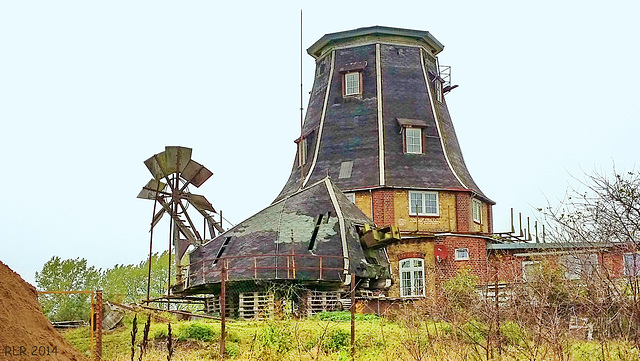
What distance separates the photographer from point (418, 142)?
33.8m

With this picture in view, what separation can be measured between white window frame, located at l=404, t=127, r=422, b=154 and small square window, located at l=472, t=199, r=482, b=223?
311 centimetres

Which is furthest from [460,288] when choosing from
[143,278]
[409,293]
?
[143,278]

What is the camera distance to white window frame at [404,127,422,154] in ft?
110

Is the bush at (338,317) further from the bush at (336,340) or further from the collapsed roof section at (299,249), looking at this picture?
the bush at (336,340)

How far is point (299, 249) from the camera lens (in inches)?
941

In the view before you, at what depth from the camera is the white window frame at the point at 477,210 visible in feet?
109

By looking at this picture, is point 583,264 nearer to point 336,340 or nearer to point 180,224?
point 336,340

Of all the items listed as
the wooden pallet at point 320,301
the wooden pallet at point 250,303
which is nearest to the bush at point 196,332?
the wooden pallet at point 250,303

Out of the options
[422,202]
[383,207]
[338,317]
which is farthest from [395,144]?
[338,317]

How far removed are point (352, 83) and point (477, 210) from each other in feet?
24.6

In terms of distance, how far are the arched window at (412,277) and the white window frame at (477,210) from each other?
11.9 ft

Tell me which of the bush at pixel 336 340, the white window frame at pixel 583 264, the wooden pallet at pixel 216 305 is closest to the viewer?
the white window frame at pixel 583 264

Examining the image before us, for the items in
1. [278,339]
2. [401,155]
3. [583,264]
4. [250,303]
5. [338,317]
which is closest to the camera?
[278,339]

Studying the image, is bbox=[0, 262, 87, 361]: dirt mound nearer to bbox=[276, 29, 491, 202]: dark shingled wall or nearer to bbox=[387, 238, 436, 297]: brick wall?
bbox=[387, 238, 436, 297]: brick wall
